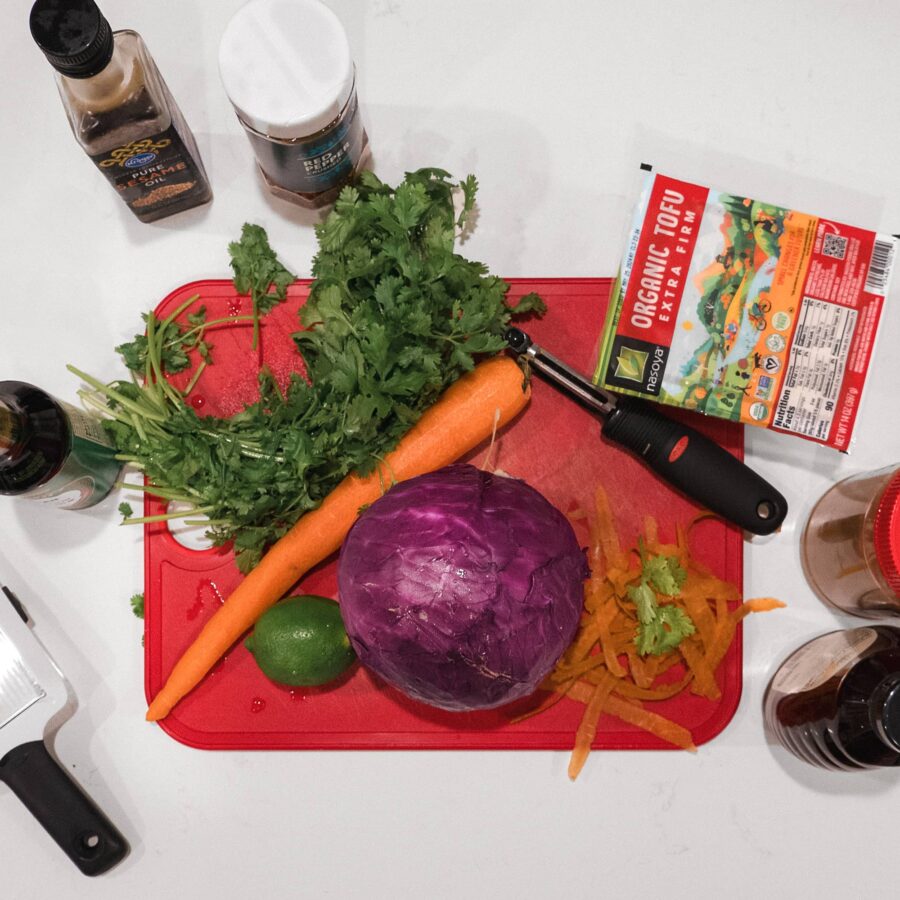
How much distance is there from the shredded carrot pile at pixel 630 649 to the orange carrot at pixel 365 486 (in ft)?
0.79

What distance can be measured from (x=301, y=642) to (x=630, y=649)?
1.65ft

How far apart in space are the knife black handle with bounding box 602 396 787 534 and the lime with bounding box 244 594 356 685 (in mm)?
505

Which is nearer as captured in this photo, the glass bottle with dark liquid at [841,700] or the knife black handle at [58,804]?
the glass bottle with dark liquid at [841,700]

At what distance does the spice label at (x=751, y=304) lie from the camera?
116 cm

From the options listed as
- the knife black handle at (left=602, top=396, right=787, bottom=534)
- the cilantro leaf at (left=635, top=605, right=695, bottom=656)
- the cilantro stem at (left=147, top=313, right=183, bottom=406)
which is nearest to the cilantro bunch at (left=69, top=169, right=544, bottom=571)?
the cilantro stem at (left=147, top=313, right=183, bottom=406)

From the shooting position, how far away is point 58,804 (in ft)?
4.09

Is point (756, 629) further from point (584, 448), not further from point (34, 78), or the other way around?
point (34, 78)

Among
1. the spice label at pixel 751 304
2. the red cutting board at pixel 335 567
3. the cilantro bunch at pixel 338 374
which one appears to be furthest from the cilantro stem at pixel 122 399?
the spice label at pixel 751 304

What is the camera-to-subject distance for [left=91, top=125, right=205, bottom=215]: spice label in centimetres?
114

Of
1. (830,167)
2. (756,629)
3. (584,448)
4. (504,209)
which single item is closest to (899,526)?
(756,629)

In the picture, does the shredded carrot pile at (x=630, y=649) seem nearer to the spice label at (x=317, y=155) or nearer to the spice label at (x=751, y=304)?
the spice label at (x=751, y=304)

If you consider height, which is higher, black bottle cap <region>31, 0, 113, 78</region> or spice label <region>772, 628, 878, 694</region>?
black bottle cap <region>31, 0, 113, 78</region>

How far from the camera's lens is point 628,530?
4.33 feet

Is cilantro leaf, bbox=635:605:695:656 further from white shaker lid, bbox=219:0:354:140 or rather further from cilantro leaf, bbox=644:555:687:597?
white shaker lid, bbox=219:0:354:140
